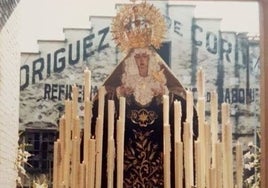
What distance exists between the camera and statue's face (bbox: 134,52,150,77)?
A: 17.7 ft

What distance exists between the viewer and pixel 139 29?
543cm

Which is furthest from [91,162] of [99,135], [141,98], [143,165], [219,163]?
[219,163]

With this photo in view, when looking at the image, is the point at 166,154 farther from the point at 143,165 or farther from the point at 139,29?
the point at 139,29

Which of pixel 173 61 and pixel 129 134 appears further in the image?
pixel 173 61

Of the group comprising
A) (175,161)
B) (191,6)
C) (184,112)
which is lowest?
(175,161)

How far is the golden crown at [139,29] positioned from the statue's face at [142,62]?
0.09 m

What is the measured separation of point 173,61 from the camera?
9.86 meters

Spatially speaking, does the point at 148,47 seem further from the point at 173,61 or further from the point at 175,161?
the point at 173,61

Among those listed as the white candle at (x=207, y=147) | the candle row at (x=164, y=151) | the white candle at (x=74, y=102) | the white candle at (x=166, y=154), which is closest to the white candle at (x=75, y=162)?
the candle row at (x=164, y=151)

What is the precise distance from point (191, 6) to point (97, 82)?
2177 mm

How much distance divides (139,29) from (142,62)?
0.32 meters

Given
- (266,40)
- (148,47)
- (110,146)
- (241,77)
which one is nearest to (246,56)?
(241,77)

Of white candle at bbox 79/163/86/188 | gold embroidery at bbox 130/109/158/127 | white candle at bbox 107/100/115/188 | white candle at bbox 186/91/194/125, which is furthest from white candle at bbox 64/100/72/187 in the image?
white candle at bbox 186/91/194/125

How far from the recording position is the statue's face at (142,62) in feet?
17.7
